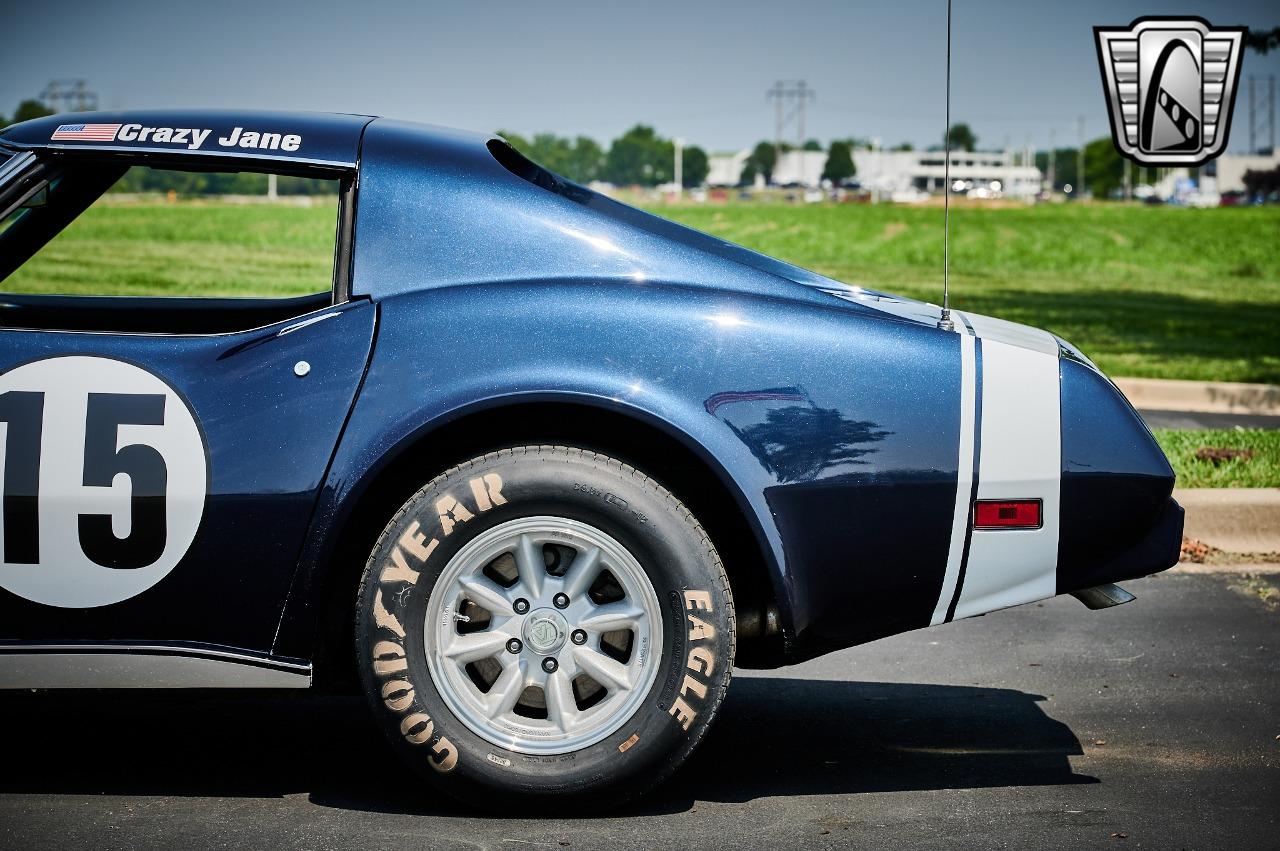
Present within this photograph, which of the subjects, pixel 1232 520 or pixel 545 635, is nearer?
pixel 545 635

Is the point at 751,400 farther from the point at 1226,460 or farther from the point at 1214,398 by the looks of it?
the point at 1214,398

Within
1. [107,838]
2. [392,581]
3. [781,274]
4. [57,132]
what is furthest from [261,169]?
[107,838]

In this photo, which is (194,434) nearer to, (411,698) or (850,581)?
(411,698)

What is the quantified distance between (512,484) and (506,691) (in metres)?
0.45

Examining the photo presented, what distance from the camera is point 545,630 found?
309 centimetres

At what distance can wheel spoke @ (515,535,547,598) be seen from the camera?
10.0ft

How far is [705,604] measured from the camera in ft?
9.93

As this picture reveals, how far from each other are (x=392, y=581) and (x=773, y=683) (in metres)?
1.68

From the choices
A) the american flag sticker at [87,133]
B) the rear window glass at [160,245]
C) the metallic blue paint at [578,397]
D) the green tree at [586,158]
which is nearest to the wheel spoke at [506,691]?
the metallic blue paint at [578,397]

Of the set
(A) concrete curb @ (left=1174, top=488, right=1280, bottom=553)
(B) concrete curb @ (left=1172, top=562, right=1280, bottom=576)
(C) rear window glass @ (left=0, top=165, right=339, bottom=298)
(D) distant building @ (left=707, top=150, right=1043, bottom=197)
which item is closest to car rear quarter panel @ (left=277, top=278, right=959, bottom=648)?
(C) rear window glass @ (left=0, top=165, right=339, bottom=298)

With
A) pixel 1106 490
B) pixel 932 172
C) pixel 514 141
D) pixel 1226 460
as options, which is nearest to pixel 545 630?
pixel 1106 490

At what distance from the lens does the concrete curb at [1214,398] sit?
9.32 m

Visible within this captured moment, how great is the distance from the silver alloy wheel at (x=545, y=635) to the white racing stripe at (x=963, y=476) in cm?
65

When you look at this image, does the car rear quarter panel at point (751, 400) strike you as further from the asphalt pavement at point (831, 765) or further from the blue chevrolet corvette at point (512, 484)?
the asphalt pavement at point (831, 765)
